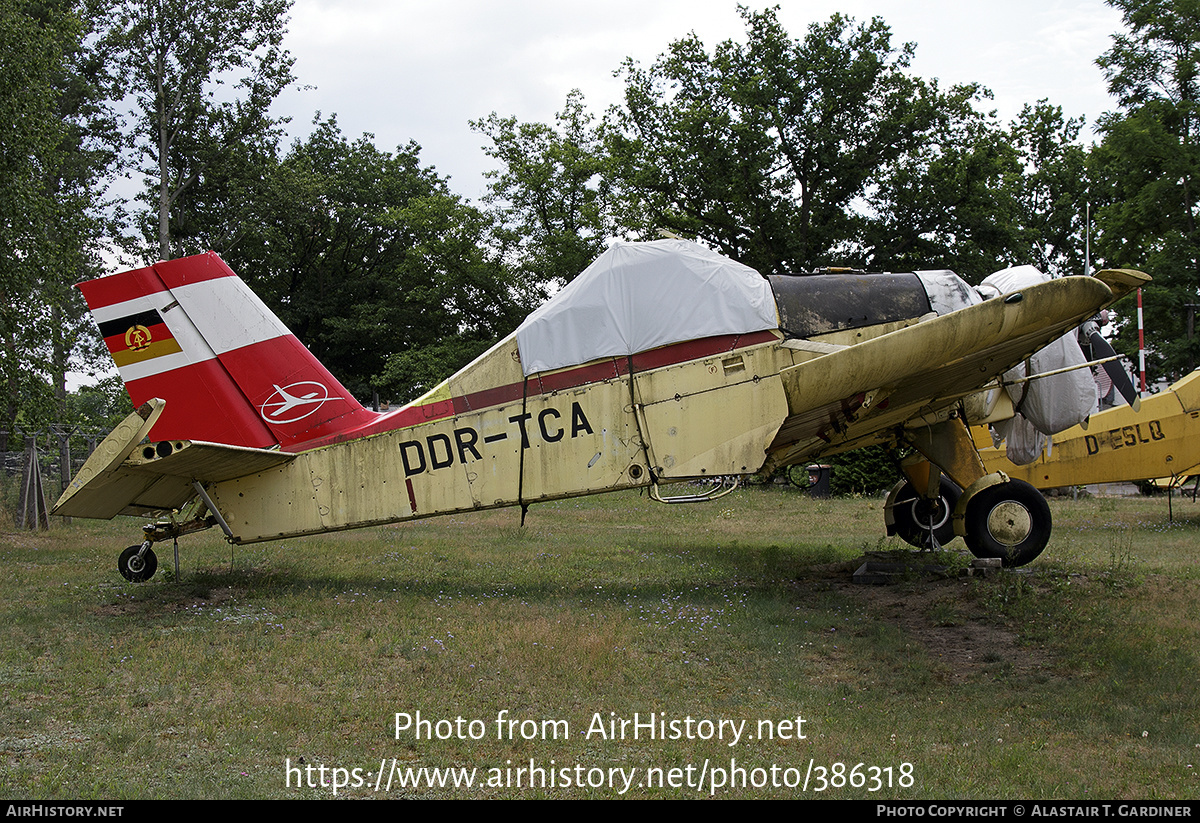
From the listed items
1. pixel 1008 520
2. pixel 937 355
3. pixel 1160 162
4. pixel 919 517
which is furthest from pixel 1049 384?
pixel 1160 162

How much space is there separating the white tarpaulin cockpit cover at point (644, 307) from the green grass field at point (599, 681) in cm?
240

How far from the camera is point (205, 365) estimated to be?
8.58 metres

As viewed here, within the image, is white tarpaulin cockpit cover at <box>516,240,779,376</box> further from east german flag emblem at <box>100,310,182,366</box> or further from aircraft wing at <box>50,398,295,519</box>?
east german flag emblem at <box>100,310,182,366</box>

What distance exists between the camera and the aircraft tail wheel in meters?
10.2

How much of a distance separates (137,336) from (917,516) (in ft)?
29.6

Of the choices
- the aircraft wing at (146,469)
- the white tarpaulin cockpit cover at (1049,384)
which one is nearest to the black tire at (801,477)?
the white tarpaulin cockpit cover at (1049,384)

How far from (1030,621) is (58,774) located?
6738 millimetres

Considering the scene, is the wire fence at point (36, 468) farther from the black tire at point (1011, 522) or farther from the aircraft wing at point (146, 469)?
the black tire at point (1011, 522)

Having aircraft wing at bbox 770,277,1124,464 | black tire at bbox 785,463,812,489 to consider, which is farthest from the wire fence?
black tire at bbox 785,463,812,489

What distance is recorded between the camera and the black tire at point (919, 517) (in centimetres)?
1023

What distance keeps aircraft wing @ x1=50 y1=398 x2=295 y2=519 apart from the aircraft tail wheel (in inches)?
282

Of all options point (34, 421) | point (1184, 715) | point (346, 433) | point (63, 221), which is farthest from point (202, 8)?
point (1184, 715)

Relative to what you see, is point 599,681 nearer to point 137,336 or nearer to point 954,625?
point 954,625

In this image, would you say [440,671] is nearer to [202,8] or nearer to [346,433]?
[346,433]
